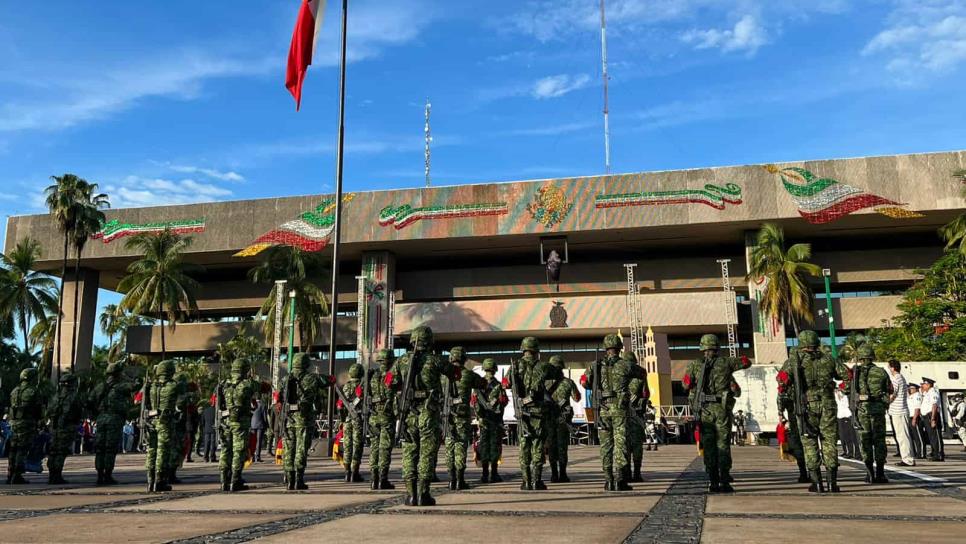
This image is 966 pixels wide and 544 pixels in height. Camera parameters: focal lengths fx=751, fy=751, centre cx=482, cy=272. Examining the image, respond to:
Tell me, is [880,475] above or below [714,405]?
below

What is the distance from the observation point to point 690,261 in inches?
1937

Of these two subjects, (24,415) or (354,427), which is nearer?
(354,427)

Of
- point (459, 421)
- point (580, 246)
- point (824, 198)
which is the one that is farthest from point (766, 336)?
point (459, 421)

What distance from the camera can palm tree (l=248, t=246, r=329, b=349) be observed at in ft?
149

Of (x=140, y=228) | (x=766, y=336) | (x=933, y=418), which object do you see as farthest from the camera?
(x=140, y=228)

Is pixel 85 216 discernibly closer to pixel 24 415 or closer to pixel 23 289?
pixel 23 289

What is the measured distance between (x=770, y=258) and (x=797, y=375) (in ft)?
114

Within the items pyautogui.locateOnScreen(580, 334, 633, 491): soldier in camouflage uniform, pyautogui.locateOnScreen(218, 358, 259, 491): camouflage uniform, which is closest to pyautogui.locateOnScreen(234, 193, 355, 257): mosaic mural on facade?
pyautogui.locateOnScreen(218, 358, 259, 491): camouflage uniform

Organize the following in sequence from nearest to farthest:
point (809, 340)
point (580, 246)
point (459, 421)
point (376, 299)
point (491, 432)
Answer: point (809, 340) → point (459, 421) → point (491, 432) → point (376, 299) → point (580, 246)

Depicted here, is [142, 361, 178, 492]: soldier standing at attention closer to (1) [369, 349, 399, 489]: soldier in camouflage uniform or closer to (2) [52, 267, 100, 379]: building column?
(1) [369, 349, 399, 489]: soldier in camouflage uniform

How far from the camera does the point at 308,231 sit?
4803 cm

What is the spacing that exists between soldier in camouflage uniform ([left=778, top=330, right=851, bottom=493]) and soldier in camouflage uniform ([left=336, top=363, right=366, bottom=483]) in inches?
247

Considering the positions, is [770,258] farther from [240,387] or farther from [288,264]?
[240,387]

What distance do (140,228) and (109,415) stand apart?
4115cm
